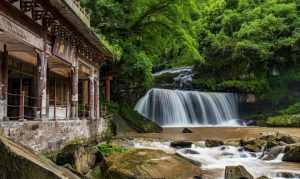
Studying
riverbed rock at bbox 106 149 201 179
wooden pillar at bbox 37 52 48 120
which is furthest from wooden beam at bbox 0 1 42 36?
riverbed rock at bbox 106 149 201 179

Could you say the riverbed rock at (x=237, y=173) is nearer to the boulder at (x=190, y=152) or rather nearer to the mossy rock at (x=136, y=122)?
the boulder at (x=190, y=152)

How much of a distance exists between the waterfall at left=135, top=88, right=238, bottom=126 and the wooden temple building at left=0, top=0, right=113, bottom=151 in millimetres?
13280

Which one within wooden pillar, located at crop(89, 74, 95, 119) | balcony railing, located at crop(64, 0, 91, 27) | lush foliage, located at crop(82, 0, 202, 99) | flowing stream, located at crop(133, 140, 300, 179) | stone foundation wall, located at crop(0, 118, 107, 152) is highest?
lush foliage, located at crop(82, 0, 202, 99)

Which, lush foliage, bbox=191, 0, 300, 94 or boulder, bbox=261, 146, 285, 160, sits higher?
lush foliage, bbox=191, 0, 300, 94

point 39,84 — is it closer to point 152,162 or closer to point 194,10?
point 152,162

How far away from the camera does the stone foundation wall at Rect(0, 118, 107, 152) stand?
8.50m

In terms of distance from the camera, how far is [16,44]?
11.1 meters

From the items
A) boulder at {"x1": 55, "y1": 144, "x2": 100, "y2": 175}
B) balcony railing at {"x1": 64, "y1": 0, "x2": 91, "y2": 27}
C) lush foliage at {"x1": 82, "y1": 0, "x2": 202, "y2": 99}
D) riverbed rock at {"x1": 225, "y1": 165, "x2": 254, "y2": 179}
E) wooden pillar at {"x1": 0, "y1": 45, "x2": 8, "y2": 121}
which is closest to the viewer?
riverbed rock at {"x1": 225, "y1": 165, "x2": 254, "y2": 179}

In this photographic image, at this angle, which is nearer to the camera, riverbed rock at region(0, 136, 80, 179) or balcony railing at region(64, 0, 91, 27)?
riverbed rock at region(0, 136, 80, 179)

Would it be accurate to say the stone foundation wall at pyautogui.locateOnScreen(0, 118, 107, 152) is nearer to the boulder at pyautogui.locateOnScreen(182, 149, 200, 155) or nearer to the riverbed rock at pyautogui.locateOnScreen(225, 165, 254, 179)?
the boulder at pyautogui.locateOnScreen(182, 149, 200, 155)

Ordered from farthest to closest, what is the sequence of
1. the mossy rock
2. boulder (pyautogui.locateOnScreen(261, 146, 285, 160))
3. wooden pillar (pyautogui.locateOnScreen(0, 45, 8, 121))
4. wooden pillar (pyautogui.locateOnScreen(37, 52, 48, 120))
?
the mossy rock → boulder (pyautogui.locateOnScreen(261, 146, 285, 160)) → wooden pillar (pyautogui.locateOnScreen(0, 45, 8, 121)) → wooden pillar (pyautogui.locateOnScreen(37, 52, 48, 120))

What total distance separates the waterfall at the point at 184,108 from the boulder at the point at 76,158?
69.7ft

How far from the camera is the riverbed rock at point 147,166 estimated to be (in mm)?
9641

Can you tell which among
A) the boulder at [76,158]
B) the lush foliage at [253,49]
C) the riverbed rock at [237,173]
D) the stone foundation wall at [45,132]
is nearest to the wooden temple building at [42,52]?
the stone foundation wall at [45,132]
